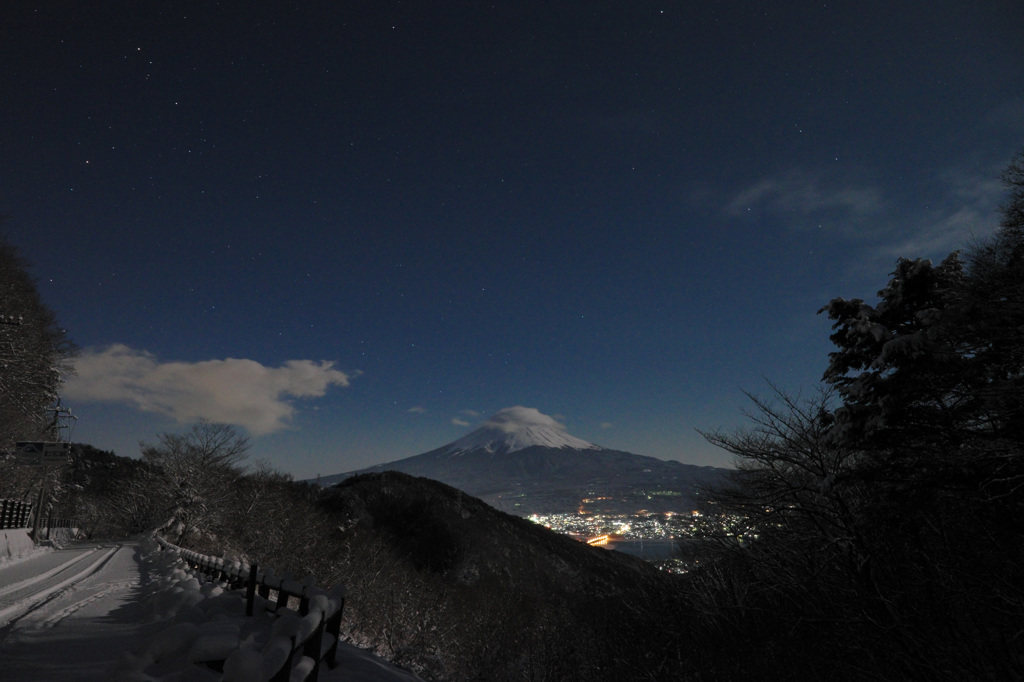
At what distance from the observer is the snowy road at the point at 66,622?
4.69m

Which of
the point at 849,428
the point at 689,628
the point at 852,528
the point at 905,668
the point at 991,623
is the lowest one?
the point at 689,628

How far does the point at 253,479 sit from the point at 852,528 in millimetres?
56783

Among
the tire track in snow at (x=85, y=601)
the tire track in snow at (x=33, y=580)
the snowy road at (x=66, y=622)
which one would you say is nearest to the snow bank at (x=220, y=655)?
the snowy road at (x=66, y=622)

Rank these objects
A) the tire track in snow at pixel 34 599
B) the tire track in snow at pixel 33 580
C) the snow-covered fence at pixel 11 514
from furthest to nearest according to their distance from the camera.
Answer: the snow-covered fence at pixel 11 514 < the tire track in snow at pixel 33 580 < the tire track in snow at pixel 34 599

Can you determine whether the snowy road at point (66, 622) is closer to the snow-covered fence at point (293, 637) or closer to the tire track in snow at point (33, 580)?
the tire track in snow at point (33, 580)

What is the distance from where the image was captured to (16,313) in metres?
25.2

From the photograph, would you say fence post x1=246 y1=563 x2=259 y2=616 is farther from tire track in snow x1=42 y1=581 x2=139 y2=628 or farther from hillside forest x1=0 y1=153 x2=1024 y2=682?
hillside forest x1=0 y1=153 x2=1024 y2=682

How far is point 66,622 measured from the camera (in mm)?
6820

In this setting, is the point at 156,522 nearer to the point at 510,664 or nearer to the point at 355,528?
the point at 510,664

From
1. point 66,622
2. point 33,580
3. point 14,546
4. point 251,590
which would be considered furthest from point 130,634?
point 14,546

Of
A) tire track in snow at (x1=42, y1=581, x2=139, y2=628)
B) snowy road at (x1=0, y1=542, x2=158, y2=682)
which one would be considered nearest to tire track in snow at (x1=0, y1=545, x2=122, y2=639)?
snowy road at (x1=0, y1=542, x2=158, y2=682)

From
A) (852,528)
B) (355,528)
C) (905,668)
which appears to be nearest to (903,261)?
(852,528)

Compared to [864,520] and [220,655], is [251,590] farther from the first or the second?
[864,520]

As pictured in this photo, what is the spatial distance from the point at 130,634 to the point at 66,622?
5.58 feet
